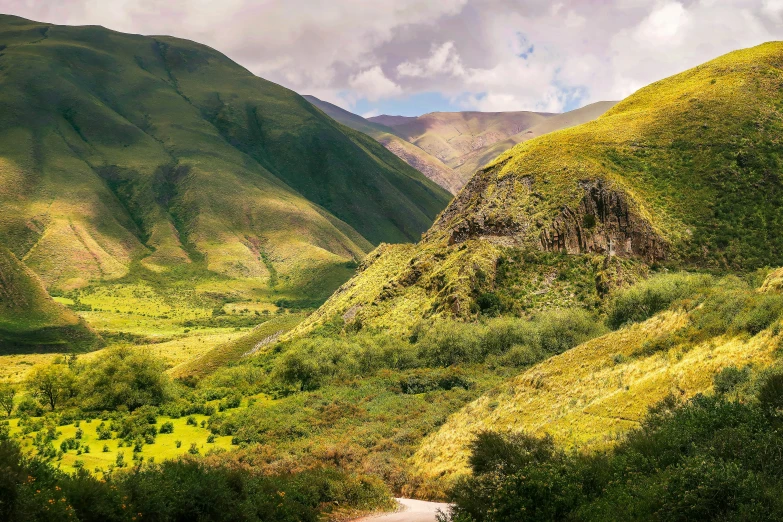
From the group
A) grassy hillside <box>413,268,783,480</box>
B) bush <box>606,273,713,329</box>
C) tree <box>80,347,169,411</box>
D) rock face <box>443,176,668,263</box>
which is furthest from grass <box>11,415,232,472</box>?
rock face <box>443,176,668,263</box>

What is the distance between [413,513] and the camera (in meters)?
31.9

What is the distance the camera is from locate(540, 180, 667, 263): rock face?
81.2 m

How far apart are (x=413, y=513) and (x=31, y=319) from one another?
486 ft

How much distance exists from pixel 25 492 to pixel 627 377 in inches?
1152

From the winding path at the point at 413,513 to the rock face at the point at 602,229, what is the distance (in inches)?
2129

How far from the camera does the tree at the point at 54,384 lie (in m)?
65.3

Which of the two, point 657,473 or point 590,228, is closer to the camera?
point 657,473

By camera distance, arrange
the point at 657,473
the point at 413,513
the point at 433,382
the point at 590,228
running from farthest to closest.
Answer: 1. the point at 590,228
2. the point at 433,382
3. the point at 413,513
4. the point at 657,473

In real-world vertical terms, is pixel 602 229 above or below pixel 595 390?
above

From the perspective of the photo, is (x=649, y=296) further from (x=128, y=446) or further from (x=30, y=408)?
(x=30, y=408)

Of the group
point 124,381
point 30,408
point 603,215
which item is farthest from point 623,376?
point 30,408

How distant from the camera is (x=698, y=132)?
97750 mm

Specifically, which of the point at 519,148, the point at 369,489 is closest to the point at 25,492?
the point at 369,489

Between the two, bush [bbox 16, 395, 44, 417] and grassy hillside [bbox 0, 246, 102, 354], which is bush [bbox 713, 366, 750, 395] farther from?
grassy hillside [bbox 0, 246, 102, 354]
